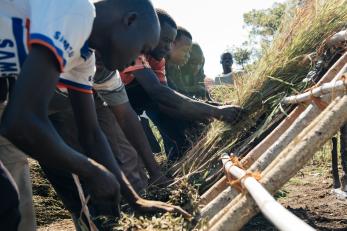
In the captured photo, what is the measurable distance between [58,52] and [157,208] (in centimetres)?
73

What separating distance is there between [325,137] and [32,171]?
3.59 metres

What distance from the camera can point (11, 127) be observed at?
151cm

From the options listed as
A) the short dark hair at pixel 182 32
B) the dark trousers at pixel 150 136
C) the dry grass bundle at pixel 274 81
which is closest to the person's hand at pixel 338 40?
the dry grass bundle at pixel 274 81

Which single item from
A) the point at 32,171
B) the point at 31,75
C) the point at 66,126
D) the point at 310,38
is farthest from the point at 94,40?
the point at 32,171

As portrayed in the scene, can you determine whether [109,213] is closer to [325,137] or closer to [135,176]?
[325,137]

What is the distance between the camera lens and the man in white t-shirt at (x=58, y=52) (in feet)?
4.99

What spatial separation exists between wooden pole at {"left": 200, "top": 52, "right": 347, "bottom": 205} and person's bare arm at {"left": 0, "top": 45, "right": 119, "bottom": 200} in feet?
3.79

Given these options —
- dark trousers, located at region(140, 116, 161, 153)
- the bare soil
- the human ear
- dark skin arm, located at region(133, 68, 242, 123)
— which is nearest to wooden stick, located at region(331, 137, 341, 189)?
the bare soil

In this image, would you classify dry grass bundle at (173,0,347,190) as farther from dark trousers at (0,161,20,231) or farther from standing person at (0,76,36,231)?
dark trousers at (0,161,20,231)

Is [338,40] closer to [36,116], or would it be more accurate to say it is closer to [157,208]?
[157,208]

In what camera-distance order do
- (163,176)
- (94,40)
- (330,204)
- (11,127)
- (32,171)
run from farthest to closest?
1. (32,171)
2. (330,204)
3. (163,176)
4. (94,40)
5. (11,127)

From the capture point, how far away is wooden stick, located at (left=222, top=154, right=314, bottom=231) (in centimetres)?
124

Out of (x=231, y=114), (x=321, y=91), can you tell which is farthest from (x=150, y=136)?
(x=321, y=91)

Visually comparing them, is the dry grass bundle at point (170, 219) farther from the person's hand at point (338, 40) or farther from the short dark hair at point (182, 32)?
the short dark hair at point (182, 32)
